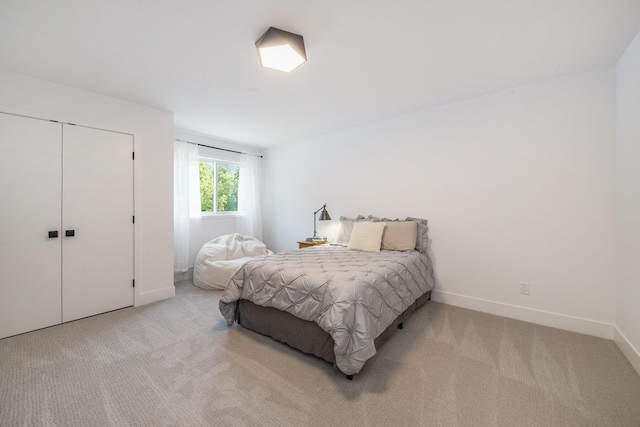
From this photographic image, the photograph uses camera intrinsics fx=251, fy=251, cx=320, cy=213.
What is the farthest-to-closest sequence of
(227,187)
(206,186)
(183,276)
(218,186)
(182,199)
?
1. (227,187)
2. (218,186)
3. (206,186)
4. (183,276)
5. (182,199)

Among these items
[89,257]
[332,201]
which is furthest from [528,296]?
[89,257]

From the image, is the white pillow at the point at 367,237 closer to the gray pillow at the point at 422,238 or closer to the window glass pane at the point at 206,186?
the gray pillow at the point at 422,238

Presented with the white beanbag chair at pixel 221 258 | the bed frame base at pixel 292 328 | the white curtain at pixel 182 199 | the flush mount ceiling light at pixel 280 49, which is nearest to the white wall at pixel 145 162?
the white beanbag chair at pixel 221 258

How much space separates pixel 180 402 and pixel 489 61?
357cm

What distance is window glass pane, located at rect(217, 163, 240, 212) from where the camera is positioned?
4.89 meters

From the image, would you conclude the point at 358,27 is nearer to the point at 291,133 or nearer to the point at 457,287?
the point at 291,133

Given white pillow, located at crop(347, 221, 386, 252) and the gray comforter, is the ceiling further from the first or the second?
the gray comforter

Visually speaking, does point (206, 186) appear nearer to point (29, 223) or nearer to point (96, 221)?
point (96, 221)

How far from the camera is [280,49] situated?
1901 mm

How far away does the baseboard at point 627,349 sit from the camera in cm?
184

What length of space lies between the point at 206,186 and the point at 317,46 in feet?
11.5

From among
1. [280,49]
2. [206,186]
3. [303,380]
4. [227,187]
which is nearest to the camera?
[303,380]

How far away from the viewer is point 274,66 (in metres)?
2.08

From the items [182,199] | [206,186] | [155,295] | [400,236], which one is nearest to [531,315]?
[400,236]
